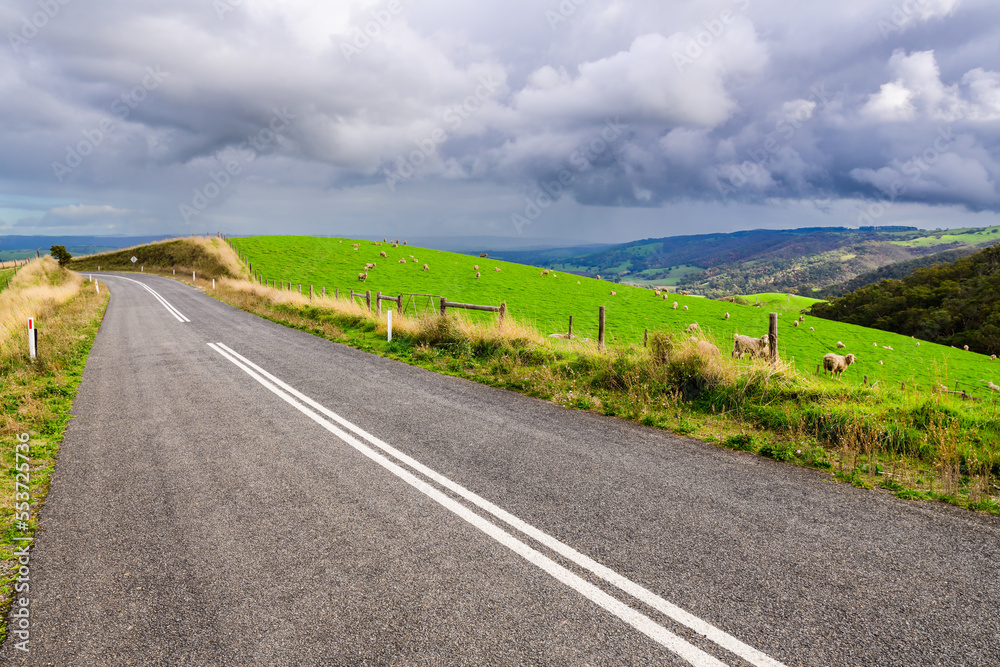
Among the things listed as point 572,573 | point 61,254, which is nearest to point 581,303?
point 572,573

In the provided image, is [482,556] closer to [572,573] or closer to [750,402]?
[572,573]

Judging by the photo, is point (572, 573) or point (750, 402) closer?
point (572, 573)

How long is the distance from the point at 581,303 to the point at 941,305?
53159 mm

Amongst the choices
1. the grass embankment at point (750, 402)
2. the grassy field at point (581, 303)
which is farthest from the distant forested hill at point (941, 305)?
the grass embankment at point (750, 402)

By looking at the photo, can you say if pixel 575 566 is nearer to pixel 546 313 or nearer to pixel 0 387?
pixel 0 387

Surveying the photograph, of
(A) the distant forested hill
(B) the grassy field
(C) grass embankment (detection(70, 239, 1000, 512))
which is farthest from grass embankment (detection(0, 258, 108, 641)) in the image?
(A) the distant forested hill

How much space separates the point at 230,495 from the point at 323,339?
12389 millimetres

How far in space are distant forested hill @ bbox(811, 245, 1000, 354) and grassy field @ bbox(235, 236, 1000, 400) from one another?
46.4 feet

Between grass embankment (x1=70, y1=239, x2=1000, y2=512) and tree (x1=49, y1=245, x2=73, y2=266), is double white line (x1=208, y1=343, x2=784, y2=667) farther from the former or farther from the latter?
tree (x1=49, y1=245, x2=73, y2=266)

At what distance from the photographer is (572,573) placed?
364cm

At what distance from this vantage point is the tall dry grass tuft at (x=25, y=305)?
12445mm

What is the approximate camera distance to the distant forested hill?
174ft

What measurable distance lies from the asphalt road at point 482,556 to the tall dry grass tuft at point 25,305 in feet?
28.3

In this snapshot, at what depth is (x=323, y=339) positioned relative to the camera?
667 inches
